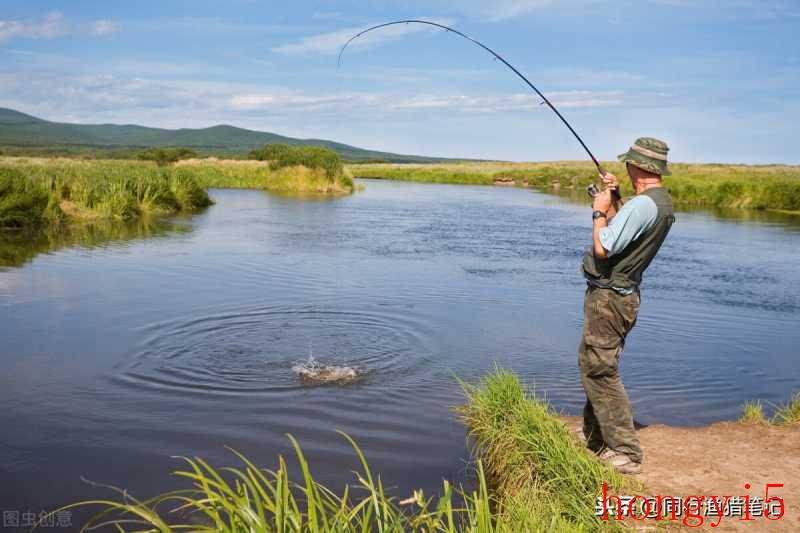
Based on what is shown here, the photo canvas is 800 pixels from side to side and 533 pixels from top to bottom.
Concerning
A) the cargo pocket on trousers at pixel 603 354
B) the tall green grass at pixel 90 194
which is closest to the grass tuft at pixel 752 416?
the cargo pocket on trousers at pixel 603 354

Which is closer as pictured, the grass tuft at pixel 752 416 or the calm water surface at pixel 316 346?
the calm water surface at pixel 316 346

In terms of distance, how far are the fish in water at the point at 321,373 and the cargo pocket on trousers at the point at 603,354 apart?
275 cm

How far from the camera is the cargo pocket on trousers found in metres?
4.23

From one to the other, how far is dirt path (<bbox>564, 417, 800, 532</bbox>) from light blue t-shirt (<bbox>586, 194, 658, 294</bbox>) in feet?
4.26

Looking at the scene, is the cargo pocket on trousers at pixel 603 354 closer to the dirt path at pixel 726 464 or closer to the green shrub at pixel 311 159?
the dirt path at pixel 726 464

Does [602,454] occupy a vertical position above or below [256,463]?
above

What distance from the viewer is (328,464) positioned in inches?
188

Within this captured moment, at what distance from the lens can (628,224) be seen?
402 centimetres

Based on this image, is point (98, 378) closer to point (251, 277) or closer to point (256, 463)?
point (256, 463)

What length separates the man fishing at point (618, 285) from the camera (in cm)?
409

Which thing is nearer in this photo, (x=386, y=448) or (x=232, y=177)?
(x=386, y=448)

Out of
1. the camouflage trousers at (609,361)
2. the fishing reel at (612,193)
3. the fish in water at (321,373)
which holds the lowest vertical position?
the fish in water at (321,373)

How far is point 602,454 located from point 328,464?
169 cm

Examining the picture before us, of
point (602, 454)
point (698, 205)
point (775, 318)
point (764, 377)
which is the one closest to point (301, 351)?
point (602, 454)
